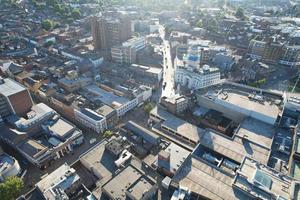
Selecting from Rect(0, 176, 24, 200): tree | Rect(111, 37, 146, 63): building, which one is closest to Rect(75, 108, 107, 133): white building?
Rect(0, 176, 24, 200): tree

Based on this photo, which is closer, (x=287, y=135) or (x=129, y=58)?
(x=287, y=135)

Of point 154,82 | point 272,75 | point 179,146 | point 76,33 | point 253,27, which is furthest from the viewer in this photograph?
point 253,27

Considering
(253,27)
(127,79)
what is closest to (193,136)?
(127,79)

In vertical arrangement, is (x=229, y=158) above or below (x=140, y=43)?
below

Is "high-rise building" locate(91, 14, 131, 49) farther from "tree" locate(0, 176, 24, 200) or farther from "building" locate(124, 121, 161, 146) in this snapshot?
"tree" locate(0, 176, 24, 200)

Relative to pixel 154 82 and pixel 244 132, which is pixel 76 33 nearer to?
pixel 154 82

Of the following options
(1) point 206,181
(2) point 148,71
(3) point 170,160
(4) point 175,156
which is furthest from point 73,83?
(1) point 206,181

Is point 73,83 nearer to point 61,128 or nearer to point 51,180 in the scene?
point 61,128
